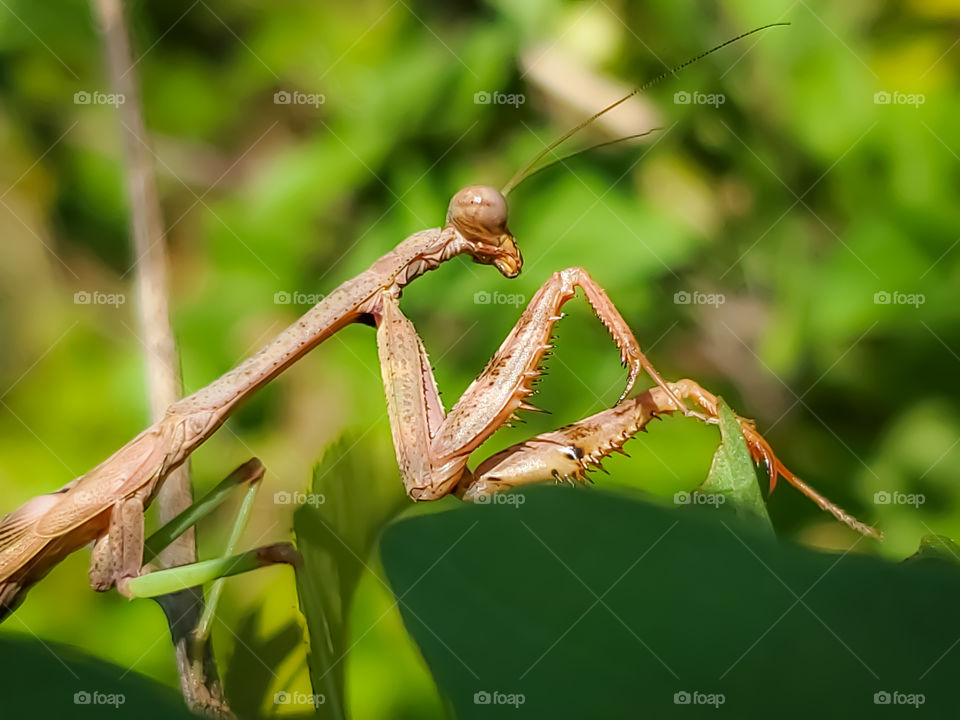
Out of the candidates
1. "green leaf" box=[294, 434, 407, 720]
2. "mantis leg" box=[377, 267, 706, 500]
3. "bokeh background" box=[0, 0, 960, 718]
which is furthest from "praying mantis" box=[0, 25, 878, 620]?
"bokeh background" box=[0, 0, 960, 718]

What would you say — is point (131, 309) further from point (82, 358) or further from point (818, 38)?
point (818, 38)

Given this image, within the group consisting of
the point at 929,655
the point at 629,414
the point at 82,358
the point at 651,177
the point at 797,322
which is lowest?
the point at 929,655

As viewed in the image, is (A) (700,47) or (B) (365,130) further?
(B) (365,130)

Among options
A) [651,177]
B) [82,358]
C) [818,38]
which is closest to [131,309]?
[82,358]

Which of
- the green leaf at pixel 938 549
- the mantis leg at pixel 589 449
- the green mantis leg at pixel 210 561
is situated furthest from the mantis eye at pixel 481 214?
the green leaf at pixel 938 549

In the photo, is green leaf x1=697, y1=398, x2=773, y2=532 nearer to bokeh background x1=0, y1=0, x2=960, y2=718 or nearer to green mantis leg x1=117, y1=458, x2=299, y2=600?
green mantis leg x1=117, y1=458, x2=299, y2=600

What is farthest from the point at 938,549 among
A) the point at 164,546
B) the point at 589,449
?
the point at 164,546

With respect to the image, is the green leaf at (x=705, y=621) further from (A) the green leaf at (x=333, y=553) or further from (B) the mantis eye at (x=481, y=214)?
(B) the mantis eye at (x=481, y=214)
